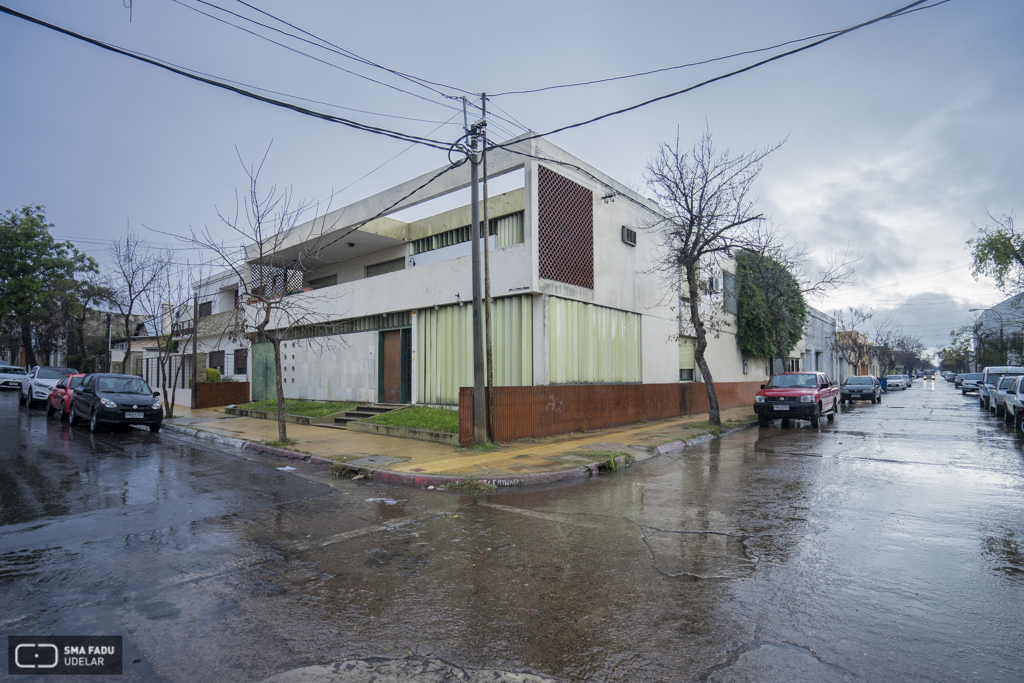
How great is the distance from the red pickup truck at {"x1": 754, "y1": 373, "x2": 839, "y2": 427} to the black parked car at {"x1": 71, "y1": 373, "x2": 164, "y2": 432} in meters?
18.0

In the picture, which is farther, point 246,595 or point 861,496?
point 861,496

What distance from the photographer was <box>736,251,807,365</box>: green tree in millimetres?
Answer: 24688

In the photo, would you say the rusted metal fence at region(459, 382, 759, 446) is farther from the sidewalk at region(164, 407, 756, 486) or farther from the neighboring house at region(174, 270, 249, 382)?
the neighboring house at region(174, 270, 249, 382)

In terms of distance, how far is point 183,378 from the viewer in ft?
89.2

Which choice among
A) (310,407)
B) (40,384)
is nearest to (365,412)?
(310,407)

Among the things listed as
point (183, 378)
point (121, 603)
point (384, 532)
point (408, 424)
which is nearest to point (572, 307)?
point (408, 424)

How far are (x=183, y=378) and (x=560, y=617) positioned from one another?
2924cm

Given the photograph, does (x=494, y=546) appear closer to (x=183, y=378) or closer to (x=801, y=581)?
(x=801, y=581)

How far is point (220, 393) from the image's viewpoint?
23500mm

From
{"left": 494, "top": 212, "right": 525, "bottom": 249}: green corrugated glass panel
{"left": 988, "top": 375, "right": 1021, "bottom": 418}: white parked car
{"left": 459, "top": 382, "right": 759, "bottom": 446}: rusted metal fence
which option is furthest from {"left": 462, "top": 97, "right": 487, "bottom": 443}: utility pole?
{"left": 988, "top": 375, "right": 1021, "bottom": 418}: white parked car

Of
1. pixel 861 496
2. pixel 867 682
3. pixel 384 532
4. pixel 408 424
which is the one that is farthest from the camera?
pixel 408 424

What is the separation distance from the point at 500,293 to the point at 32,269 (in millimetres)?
32996

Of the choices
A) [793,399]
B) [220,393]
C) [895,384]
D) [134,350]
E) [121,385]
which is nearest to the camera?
[121,385]

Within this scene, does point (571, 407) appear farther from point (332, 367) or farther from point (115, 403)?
point (115, 403)
